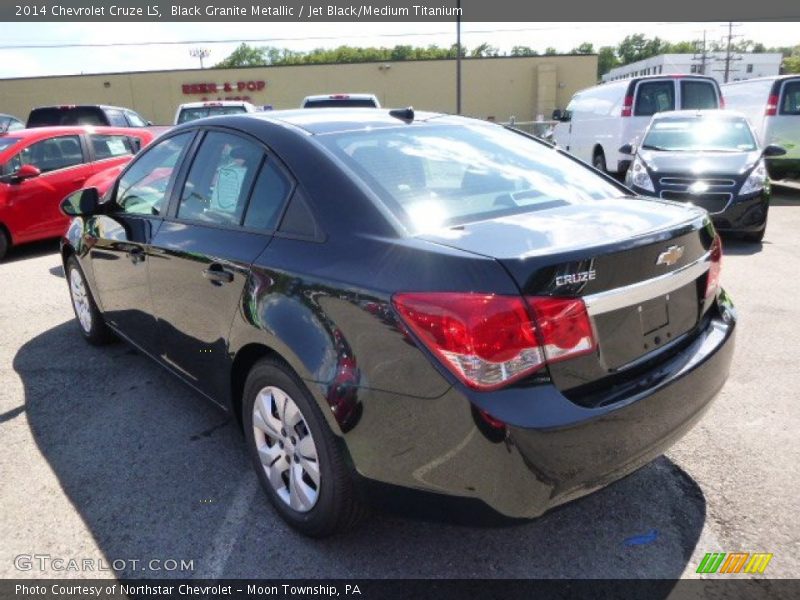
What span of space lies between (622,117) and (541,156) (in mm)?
10600

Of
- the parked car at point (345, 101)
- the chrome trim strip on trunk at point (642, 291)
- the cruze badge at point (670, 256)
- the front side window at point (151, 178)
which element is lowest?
the chrome trim strip on trunk at point (642, 291)

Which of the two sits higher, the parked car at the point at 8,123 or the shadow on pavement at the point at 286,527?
the parked car at the point at 8,123

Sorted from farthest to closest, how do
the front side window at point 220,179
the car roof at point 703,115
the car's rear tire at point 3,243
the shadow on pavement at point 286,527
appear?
1. the car roof at point 703,115
2. the car's rear tire at point 3,243
3. the front side window at point 220,179
4. the shadow on pavement at point 286,527

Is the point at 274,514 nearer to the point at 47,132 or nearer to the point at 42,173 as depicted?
the point at 42,173

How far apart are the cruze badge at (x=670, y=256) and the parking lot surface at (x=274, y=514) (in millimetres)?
837

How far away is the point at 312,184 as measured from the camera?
244cm

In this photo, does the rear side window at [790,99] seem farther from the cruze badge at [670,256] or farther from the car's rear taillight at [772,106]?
the cruze badge at [670,256]

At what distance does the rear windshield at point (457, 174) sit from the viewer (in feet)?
7.79

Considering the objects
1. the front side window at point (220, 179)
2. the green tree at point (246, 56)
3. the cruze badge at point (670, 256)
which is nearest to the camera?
the cruze badge at point (670, 256)

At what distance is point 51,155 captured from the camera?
8.70 metres

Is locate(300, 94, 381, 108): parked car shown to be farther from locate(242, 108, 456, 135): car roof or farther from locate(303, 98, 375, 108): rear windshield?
locate(242, 108, 456, 135): car roof

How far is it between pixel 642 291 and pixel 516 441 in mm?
700

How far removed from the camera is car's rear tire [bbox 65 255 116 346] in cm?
454

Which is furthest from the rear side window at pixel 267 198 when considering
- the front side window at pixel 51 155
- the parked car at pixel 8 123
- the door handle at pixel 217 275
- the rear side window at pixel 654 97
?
the parked car at pixel 8 123
